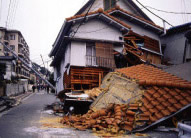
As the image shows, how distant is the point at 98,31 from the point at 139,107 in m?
8.29

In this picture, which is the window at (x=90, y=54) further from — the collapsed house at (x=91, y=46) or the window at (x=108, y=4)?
the window at (x=108, y=4)

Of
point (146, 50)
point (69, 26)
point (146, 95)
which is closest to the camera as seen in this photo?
point (146, 95)

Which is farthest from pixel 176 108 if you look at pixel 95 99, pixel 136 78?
pixel 95 99

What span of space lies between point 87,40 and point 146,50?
6708 mm

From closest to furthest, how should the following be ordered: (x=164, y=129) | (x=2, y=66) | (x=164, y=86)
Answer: (x=164, y=129), (x=164, y=86), (x=2, y=66)

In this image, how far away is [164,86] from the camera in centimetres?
723

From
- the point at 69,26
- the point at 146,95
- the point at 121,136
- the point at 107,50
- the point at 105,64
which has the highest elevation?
the point at 69,26

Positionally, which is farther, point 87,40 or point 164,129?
point 87,40

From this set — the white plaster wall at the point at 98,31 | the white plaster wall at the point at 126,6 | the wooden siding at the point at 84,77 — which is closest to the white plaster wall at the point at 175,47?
the white plaster wall at the point at 126,6

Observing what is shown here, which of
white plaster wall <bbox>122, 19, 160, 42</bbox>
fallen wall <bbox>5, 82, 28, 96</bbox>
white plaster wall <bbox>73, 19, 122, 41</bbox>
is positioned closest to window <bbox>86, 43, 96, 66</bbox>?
white plaster wall <bbox>73, 19, 122, 41</bbox>

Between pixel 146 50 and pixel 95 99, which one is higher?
pixel 146 50

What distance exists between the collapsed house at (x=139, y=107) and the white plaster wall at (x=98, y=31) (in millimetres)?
5874

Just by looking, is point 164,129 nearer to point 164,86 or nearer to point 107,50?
point 164,86

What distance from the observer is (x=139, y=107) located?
629cm
